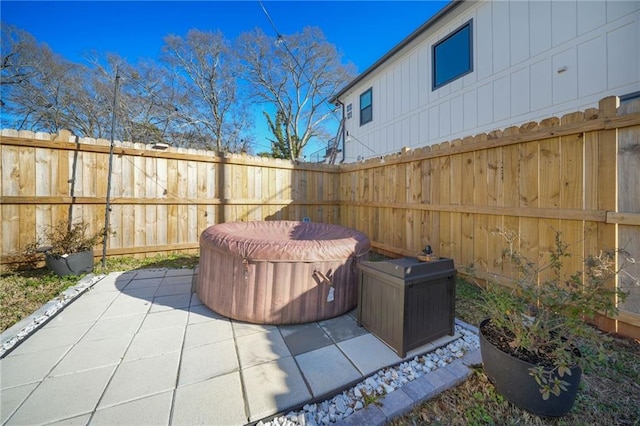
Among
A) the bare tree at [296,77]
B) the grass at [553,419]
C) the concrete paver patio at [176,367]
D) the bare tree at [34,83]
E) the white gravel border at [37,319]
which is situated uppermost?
the bare tree at [296,77]

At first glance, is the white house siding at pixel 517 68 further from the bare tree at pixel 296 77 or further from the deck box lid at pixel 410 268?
the bare tree at pixel 296 77

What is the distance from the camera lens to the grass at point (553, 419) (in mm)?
1380

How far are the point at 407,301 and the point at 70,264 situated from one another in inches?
171

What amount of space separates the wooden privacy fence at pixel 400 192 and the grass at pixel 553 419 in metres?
0.70

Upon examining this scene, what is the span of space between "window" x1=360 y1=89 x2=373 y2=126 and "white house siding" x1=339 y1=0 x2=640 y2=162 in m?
1.06

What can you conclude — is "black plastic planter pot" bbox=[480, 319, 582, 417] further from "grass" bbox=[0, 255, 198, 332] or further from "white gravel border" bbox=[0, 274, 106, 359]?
"grass" bbox=[0, 255, 198, 332]

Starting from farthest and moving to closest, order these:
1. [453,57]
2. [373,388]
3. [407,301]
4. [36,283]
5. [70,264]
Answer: [453,57], [70,264], [36,283], [407,301], [373,388]

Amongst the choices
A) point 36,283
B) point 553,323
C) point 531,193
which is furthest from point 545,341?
point 36,283

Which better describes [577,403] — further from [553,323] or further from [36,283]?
[36,283]

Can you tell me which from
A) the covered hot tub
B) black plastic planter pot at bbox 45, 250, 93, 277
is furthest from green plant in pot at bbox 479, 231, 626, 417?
black plastic planter pot at bbox 45, 250, 93, 277

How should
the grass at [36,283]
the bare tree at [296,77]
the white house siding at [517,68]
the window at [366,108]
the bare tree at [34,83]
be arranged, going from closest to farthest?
1. the grass at [36,283]
2. the white house siding at [517,68]
3. the window at [366,108]
4. the bare tree at [34,83]
5. the bare tree at [296,77]

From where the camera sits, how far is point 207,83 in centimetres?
1339

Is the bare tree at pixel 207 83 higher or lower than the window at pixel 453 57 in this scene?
higher

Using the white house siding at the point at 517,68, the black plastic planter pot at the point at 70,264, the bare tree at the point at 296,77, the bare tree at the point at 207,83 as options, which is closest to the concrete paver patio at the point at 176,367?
the black plastic planter pot at the point at 70,264
